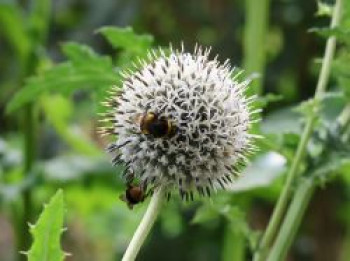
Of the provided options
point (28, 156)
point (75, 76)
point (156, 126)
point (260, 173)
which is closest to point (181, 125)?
point (156, 126)

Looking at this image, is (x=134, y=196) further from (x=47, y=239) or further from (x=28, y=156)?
(x=28, y=156)

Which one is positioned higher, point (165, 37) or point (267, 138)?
point (165, 37)

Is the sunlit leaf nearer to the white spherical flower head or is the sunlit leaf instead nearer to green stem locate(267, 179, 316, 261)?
green stem locate(267, 179, 316, 261)

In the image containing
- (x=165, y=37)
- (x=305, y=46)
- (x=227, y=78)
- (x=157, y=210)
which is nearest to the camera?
(x=157, y=210)

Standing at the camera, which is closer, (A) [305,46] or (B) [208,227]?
(A) [305,46]

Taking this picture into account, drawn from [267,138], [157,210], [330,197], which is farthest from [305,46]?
[157,210]

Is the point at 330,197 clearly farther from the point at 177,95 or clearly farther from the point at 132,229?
the point at 177,95

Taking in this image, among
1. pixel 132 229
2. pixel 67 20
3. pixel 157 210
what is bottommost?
pixel 132 229
